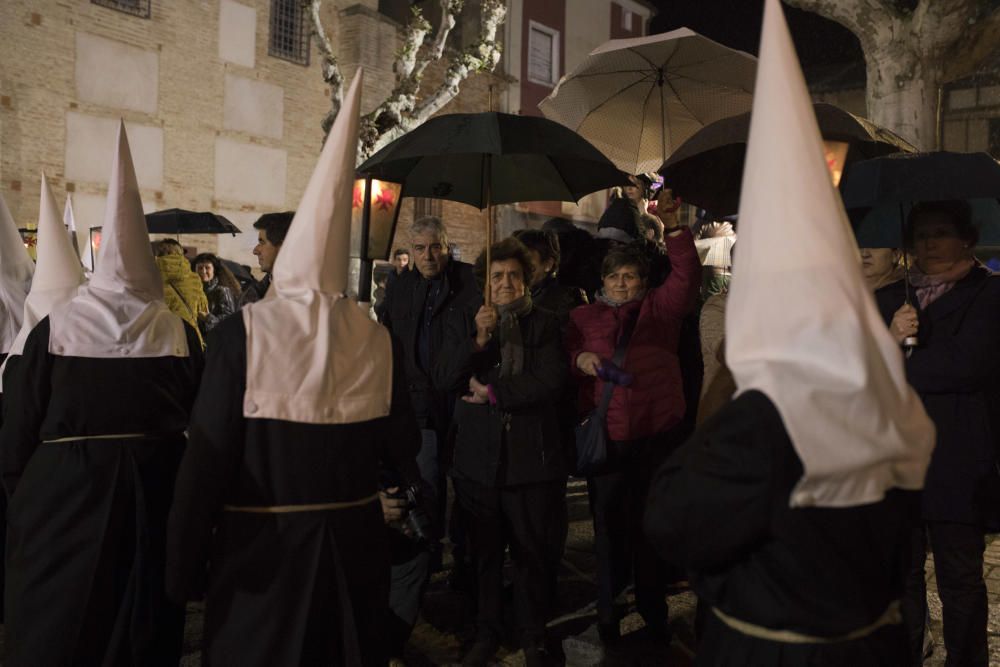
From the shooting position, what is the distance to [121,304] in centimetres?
369

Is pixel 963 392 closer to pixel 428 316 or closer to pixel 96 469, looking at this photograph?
pixel 428 316

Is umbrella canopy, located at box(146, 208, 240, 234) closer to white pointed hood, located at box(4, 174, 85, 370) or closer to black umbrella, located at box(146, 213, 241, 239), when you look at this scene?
black umbrella, located at box(146, 213, 241, 239)

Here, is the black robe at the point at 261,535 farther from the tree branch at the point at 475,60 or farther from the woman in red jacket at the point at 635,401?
the tree branch at the point at 475,60

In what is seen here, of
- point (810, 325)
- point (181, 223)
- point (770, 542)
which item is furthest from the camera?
point (181, 223)

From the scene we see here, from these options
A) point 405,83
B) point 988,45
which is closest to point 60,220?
point 988,45

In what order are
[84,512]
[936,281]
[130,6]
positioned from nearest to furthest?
[84,512] → [936,281] → [130,6]

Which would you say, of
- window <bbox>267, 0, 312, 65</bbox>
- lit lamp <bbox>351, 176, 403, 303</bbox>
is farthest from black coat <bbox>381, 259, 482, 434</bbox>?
window <bbox>267, 0, 312, 65</bbox>

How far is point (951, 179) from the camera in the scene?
3.66 m

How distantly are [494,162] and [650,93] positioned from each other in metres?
1.28

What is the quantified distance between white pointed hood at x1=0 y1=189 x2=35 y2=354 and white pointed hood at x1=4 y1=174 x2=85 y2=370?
116 cm

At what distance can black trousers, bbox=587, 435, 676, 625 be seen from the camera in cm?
459

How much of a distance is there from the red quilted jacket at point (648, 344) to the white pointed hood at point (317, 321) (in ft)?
6.33

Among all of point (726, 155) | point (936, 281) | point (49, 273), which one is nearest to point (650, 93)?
point (726, 155)

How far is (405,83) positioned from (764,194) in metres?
13.3
